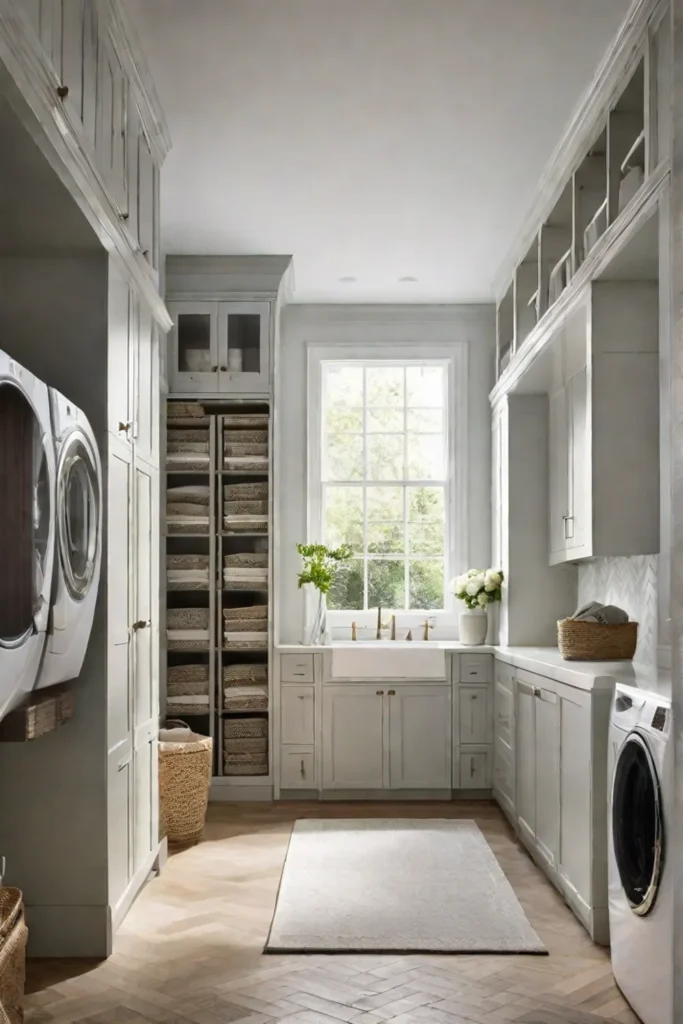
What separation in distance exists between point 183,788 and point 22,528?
2.52 metres

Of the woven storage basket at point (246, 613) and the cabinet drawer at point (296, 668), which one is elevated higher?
the woven storage basket at point (246, 613)

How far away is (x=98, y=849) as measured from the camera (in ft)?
10.6

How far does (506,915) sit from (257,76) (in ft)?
10.0

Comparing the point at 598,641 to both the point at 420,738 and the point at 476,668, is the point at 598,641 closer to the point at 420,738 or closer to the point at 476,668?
the point at 476,668

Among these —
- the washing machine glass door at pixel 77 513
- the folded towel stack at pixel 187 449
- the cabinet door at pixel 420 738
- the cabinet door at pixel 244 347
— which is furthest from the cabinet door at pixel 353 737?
the washing machine glass door at pixel 77 513

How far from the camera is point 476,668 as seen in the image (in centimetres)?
566

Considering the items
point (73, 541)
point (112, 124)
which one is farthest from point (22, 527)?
point (112, 124)

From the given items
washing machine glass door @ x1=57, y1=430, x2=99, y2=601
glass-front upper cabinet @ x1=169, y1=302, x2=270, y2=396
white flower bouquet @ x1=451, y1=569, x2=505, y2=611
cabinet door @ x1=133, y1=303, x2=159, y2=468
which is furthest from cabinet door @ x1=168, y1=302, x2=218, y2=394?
washing machine glass door @ x1=57, y1=430, x2=99, y2=601

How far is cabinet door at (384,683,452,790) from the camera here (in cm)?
564

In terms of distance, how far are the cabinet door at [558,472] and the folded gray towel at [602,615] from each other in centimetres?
69

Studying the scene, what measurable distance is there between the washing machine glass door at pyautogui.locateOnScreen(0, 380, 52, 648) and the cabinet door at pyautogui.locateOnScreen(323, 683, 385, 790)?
3.30 meters

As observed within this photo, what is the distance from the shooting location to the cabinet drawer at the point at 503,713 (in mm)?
5047

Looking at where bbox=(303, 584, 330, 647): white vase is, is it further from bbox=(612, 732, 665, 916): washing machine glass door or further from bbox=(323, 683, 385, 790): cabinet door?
bbox=(612, 732, 665, 916): washing machine glass door

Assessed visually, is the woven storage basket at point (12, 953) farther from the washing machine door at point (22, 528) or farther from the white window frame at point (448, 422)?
the white window frame at point (448, 422)
